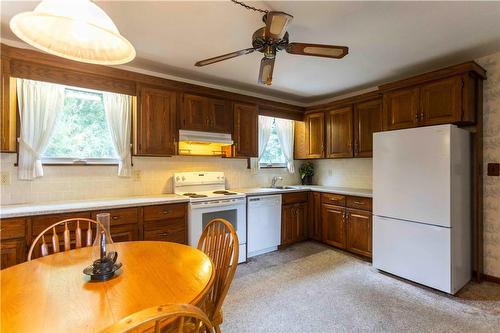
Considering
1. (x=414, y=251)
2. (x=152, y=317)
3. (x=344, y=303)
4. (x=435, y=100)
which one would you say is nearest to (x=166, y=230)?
(x=344, y=303)

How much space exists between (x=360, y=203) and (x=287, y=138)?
1760 millimetres

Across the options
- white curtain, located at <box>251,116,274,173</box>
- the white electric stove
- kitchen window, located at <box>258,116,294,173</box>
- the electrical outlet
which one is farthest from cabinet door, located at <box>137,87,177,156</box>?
kitchen window, located at <box>258,116,294,173</box>

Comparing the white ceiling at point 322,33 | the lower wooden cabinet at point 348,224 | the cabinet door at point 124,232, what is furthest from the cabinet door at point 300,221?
the cabinet door at point 124,232

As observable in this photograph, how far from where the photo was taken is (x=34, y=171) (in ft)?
8.04

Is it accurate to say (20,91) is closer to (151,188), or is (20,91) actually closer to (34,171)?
(34,171)

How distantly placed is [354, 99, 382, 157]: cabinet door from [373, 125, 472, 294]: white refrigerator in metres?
0.62

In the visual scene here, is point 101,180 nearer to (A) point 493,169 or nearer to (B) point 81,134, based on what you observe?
(B) point 81,134

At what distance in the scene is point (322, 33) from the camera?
2.22 m

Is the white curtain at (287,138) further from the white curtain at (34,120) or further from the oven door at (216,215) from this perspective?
the white curtain at (34,120)

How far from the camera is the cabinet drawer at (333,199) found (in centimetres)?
360

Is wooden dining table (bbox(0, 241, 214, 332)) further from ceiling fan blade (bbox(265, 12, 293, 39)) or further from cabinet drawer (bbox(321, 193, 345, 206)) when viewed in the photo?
cabinet drawer (bbox(321, 193, 345, 206))

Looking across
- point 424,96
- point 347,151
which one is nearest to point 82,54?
point 424,96

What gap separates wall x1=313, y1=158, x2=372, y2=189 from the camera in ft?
13.0

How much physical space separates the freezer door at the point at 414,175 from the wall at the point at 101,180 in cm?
209
